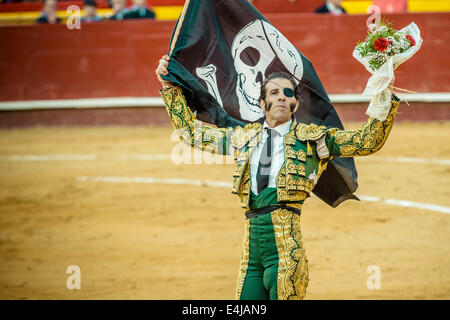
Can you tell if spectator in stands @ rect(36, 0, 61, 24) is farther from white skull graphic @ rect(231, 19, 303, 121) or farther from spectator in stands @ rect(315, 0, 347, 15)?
white skull graphic @ rect(231, 19, 303, 121)

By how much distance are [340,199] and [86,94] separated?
29.6ft

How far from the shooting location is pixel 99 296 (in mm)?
4758

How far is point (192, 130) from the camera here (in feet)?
10.8

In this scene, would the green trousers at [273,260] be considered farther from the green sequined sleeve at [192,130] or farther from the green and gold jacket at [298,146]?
the green sequined sleeve at [192,130]

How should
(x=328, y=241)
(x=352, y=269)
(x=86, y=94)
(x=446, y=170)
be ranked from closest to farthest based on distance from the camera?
(x=352, y=269)
(x=328, y=241)
(x=446, y=170)
(x=86, y=94)

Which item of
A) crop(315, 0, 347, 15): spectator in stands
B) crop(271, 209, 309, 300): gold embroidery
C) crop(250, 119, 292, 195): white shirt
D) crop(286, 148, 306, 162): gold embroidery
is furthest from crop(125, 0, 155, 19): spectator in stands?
crop(271, 209, 309, 300): gold embroidery

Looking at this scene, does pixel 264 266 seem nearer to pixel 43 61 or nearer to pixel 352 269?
pixel 352 269

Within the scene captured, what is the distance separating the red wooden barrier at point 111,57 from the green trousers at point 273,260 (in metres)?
8.35

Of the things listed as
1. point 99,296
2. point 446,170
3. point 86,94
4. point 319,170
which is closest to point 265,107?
point 319,170

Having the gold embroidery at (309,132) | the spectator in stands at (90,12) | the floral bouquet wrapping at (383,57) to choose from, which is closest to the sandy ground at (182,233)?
the gold embroidery at (309,132)

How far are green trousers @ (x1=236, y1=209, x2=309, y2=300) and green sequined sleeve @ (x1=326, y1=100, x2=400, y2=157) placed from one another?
13.3 inches

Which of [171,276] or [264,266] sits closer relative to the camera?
[264,266]

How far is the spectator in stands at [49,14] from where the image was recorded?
1209 centimetres

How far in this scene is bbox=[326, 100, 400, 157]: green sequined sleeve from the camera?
2.96 m
